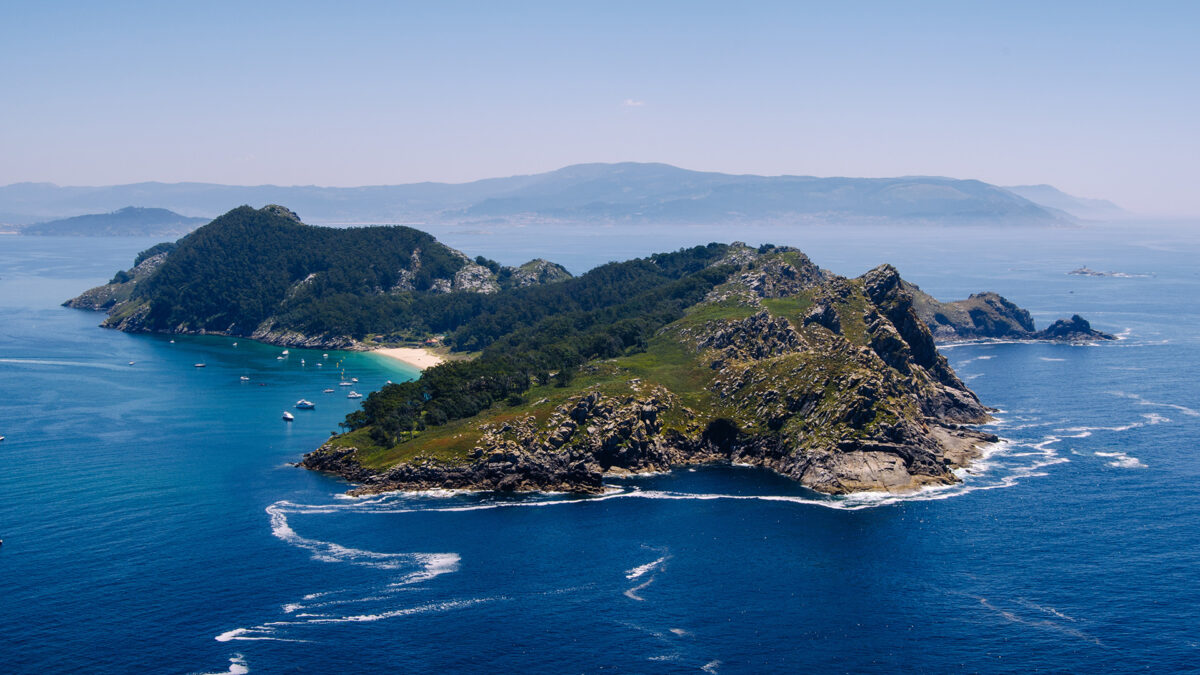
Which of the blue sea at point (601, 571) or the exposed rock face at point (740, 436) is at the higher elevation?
the exposed rock face at point (740, 436)

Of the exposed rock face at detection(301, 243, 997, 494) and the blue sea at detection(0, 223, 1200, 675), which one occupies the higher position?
the exposed rock face at detection(301, 243, 997, 494)

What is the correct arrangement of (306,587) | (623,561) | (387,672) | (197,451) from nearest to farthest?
(387,672) → (306,587) → (623,561) → (197,451)

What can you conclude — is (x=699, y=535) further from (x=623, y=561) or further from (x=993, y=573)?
Result: (x=993, y=573)

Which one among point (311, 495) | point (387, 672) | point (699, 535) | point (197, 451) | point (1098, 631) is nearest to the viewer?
point (387, 672)

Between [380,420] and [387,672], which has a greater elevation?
[380,420]

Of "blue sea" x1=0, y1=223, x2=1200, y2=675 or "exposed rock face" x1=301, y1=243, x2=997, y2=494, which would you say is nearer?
"blue sea" x1=0, y1=223, x2=1200, y2=675

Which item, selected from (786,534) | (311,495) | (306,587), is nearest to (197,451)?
(311,495)

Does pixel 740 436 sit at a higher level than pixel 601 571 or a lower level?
higher

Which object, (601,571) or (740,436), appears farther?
(740,436)

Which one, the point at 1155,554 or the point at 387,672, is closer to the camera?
the point at 387,672

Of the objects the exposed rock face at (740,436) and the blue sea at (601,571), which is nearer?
the blue sea at (601,571)
